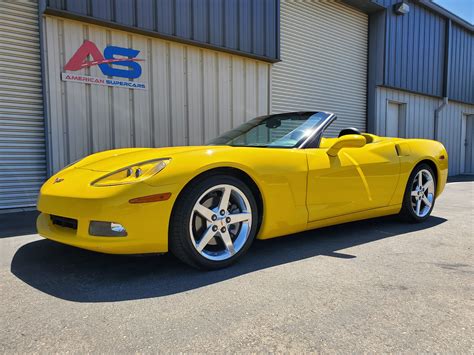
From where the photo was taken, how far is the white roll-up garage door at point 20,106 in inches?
214

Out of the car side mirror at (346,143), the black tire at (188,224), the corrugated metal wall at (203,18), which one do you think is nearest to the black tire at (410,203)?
the car side mirror at (346,143)

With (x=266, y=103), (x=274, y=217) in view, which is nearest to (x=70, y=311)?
(x=274, y=217)

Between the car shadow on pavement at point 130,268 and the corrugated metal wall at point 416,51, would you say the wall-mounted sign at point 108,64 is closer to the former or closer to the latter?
the car shadow on pavement at point 130,268

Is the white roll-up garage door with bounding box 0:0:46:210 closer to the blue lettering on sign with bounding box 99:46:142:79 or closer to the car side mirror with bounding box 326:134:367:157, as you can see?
the blue lettering on sign with bounding box 99:46:142:79

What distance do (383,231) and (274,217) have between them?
174 cm

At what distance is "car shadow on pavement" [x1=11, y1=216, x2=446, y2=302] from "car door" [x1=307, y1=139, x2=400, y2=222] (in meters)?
0.37

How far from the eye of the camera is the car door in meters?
3.28

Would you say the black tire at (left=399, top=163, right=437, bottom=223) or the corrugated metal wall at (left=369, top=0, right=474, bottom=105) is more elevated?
the corrugated metal wall at (left=369, top=0, right=474, bottom=105)

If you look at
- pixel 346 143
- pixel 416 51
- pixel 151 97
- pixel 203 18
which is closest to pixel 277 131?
pixel 346 143

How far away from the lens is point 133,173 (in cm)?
259

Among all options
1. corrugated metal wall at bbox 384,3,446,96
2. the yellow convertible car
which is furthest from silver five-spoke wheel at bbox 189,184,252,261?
corrugated metal wall at bbox 384,3,446,96

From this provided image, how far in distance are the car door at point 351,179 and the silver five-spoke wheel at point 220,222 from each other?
2.19 feet

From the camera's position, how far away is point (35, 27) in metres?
5.61

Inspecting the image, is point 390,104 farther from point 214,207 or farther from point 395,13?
point 214,207
